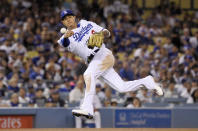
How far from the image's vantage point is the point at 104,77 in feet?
30.1

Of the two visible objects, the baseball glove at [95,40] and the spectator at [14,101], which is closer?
the baseball glove at [95,40]

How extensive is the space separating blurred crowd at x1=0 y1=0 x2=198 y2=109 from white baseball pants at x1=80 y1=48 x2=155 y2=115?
2926 millimetres

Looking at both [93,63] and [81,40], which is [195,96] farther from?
[81,40]

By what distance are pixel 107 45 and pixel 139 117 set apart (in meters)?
4.61

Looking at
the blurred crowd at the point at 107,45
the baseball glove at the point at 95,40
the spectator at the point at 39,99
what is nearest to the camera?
the baseball glove at the point at 95,40

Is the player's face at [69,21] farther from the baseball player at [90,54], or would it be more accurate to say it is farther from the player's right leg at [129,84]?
the player's right leg at [129,84]

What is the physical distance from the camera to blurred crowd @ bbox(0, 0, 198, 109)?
13633mm

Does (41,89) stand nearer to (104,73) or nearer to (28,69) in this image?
(28,69)

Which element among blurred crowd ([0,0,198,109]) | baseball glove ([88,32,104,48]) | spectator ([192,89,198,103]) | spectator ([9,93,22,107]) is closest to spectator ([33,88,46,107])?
blurred crowd ([0,0,198,109])

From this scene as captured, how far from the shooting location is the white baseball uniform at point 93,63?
29.1 feet

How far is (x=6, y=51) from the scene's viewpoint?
15469mm

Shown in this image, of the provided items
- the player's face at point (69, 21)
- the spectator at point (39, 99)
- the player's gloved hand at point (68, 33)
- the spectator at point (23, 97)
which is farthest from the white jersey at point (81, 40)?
Result: the spectator at point (23, 97)

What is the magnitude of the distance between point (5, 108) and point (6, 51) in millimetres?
3880

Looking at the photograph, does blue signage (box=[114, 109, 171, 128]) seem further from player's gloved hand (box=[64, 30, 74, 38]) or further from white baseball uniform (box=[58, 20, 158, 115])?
player's gloved hand (box=[64, 30, 74, 38])
